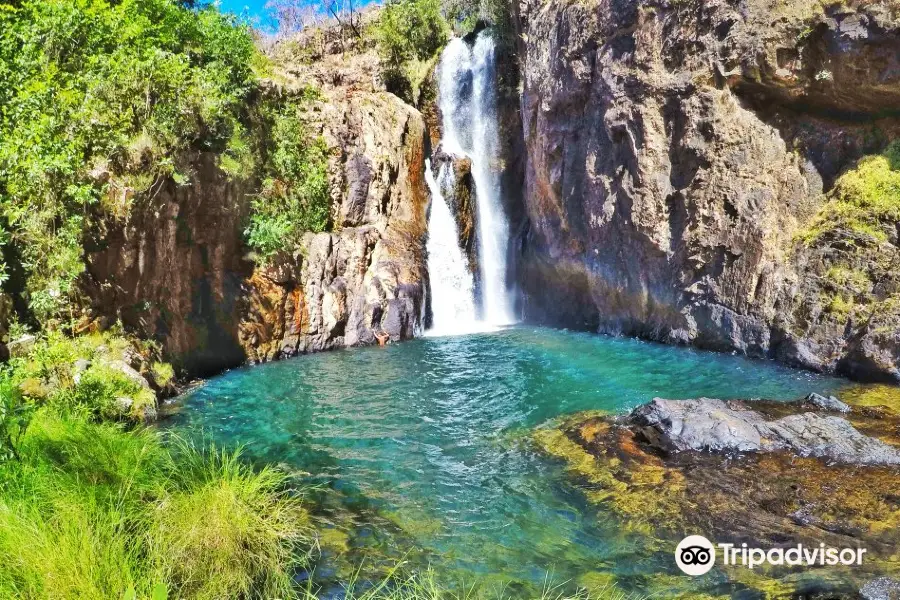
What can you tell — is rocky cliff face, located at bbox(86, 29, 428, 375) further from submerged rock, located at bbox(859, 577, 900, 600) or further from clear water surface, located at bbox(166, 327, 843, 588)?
submerged rock, located at bbox(859, 577, 900, 600)

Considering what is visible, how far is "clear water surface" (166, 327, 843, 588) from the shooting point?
5.80 m

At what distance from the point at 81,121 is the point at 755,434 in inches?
511

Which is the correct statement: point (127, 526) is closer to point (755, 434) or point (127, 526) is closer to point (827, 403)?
point (755, 434)

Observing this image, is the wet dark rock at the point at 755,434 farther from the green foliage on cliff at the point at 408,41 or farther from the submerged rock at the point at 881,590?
the green foliage on cliff at the point at 408,41

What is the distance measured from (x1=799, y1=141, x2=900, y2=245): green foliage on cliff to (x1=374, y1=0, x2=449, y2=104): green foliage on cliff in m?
18.1

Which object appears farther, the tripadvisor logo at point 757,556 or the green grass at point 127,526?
the tripadvisor logo at point 757,556

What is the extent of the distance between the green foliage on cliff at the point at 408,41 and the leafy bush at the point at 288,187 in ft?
24.7

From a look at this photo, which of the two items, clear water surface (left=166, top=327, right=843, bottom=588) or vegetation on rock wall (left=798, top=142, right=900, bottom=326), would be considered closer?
clear water surface (left=166, top=327, right=843, bottom=588)

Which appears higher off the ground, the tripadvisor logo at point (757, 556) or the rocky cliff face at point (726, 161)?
the rocky cliff face at point (726, 161)

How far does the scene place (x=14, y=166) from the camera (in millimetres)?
9242

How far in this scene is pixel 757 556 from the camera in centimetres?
530

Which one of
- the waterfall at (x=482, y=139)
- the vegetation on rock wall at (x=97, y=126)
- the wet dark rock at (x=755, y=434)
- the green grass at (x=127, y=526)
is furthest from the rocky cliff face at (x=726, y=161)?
the green grass at (x=127, y=526)

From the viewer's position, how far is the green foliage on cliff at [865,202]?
12570mm

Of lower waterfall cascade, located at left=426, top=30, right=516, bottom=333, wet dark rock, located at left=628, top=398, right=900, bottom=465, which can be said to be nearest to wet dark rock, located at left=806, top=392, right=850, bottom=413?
wet dark rock, located at left=628, top=398, right=900, bottom=465
